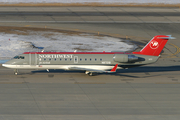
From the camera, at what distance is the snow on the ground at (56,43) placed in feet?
185

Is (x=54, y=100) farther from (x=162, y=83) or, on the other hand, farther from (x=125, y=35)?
(x=125, y=35)

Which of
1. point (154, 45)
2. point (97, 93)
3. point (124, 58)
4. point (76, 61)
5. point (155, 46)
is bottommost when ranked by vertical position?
point (97, 93)

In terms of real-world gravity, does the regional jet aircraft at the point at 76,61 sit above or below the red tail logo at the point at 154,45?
below

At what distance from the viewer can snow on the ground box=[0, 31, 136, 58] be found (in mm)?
56469

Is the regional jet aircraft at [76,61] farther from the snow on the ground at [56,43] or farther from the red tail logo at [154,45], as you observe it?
the snow on the ground at [56,43]

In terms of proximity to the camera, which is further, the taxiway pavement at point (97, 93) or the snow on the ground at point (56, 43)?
the snow on the ground at point (56, 43)

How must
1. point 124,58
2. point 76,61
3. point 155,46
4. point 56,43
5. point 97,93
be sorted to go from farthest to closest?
point 56,43 < point 155,46 < point 76,61 < point 124,58 < point 97,93

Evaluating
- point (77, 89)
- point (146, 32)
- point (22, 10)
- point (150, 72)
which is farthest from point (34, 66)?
point (22, 10)

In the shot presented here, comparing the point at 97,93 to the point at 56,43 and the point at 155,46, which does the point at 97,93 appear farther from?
the point at 56,43

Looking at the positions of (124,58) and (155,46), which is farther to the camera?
(155,46)

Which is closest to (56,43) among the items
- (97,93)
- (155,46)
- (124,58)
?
(124,58)

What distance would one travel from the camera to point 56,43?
197 ft

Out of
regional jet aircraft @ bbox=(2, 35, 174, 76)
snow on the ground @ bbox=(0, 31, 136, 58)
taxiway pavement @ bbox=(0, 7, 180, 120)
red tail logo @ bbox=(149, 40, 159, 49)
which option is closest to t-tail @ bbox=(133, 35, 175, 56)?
red tail logo @ bbox=(149, 40, 159, 49)

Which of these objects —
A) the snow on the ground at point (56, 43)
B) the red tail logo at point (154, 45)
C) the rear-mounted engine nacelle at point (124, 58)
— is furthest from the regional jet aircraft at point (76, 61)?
the snow on the ground at point (56, 43)
